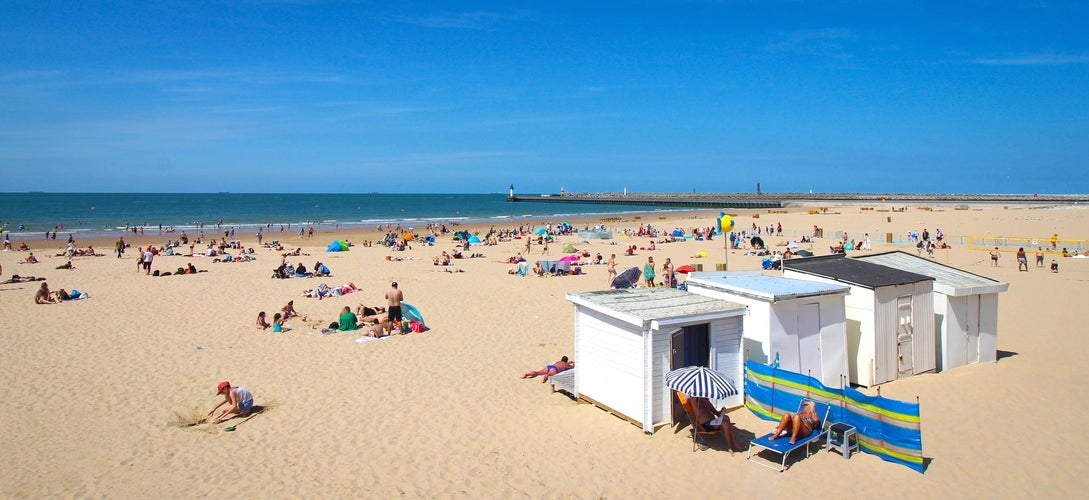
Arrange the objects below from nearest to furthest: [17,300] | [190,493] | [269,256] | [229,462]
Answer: [190,493] → [229,462] → [17,300] → [269,256]

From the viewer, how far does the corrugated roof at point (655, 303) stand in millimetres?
7750

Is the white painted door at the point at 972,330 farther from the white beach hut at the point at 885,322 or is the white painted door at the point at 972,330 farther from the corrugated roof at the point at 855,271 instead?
the corrugated roof at the point at 855,271

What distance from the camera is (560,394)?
9.28 m

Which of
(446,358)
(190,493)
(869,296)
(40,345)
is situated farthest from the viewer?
(40,345)

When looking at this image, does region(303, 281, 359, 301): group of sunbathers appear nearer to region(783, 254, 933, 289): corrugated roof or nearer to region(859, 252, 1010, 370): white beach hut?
region(783, 254, 933, 289): corrugated roof

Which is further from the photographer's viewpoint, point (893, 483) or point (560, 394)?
point (560, 394)

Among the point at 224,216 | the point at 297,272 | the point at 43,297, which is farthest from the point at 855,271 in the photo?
the point at 224,216

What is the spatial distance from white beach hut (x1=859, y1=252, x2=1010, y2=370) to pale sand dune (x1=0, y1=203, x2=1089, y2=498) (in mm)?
294

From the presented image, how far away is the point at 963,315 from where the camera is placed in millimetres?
10242

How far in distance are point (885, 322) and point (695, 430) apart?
12.4ft

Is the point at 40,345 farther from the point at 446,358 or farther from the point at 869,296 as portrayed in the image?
the point at 869,296

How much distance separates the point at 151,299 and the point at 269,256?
11375 mm

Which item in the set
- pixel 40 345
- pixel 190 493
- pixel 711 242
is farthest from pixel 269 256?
pixel 190 493

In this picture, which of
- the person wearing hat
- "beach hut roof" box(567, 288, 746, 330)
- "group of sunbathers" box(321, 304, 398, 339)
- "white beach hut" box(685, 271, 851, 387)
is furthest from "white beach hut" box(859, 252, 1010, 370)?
the person wearing hat
